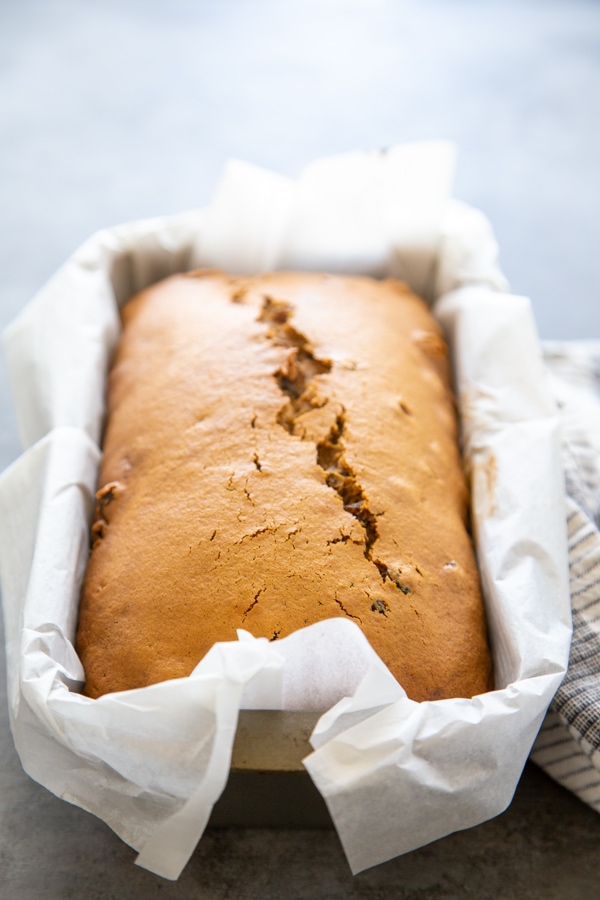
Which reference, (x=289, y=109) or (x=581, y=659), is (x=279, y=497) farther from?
(x=289, y=109)

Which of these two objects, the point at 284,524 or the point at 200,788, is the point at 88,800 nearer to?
the point at 200,788

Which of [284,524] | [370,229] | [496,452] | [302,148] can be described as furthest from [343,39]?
[284,524]

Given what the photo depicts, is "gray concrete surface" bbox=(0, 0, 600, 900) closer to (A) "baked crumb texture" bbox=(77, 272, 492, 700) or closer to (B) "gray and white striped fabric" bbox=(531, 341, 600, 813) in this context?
(A) "baked crumb texture" bbox=(77, 272, 492, 700)

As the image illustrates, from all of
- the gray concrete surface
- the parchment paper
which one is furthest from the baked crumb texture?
the gray concrete surface

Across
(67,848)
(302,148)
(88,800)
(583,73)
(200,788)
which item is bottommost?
(67,848)

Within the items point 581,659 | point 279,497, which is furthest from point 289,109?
point 581,659

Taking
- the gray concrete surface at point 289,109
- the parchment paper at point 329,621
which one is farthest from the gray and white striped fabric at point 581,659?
the gray concrete surface at point 289,109
